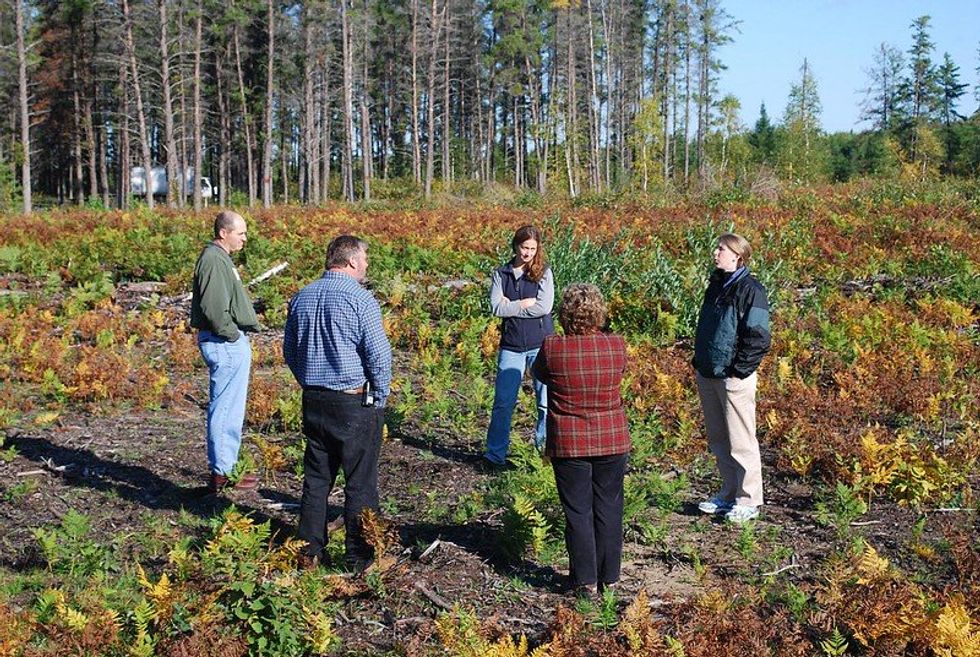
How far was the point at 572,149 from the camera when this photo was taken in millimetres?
52844

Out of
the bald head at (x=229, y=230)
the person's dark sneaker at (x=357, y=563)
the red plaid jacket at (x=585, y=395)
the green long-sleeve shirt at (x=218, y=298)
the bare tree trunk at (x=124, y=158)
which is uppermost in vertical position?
the bare tree trunk at (x=124, y=158)

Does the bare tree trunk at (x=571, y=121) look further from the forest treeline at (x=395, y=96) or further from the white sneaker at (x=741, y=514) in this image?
the white sneaker at (x=741, y=514)

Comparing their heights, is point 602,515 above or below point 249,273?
below

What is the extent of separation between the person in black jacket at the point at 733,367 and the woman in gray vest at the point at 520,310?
127 cm

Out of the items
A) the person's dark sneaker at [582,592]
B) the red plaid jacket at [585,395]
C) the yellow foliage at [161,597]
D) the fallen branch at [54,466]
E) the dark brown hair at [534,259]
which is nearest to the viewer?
the yellow foliage at [161,597]

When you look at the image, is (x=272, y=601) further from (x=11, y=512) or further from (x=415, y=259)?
(x=415, y=259)

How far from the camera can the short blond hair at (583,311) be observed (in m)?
4.34

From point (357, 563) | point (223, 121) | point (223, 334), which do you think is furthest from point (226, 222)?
point (223, 121)

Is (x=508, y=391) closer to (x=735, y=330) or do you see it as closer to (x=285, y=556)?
(x=735, y=330)

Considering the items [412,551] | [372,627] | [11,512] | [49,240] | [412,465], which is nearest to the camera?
[372,627]

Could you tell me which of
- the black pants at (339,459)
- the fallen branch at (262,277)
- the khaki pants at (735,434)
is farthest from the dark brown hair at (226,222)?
the fallen branch at (262,277)

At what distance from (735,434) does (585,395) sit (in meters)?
1.57

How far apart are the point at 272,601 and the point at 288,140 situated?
7274 cm

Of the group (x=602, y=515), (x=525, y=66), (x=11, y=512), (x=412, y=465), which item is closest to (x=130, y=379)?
(x=11, y=512)
